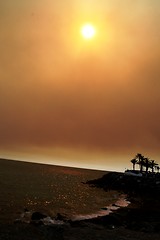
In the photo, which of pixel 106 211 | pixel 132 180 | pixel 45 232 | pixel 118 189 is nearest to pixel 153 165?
pixel 132 180

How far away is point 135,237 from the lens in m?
33.4

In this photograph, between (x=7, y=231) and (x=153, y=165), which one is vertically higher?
(x=153, y=165)

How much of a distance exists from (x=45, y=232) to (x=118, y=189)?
75.0 metres

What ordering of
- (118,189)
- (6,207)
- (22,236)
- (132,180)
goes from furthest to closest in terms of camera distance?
(132,180) < (118,189) < (6,207) < (22,236)

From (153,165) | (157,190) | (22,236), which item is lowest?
(22,236)

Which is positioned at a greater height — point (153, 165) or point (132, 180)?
point (153, 165)

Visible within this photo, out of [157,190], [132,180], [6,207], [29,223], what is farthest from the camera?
[132,180]

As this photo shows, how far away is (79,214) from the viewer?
50812 millimetres

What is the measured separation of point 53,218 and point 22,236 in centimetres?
1331

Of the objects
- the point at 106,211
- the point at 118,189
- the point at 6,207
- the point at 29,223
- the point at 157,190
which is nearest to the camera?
the point at 29,223

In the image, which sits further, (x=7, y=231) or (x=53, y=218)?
(x=53, y=218)

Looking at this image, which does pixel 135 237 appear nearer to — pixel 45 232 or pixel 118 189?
pixel 45 232

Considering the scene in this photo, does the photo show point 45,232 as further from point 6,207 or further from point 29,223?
point 6,207

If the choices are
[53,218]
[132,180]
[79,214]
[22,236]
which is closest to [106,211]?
[79,214]
